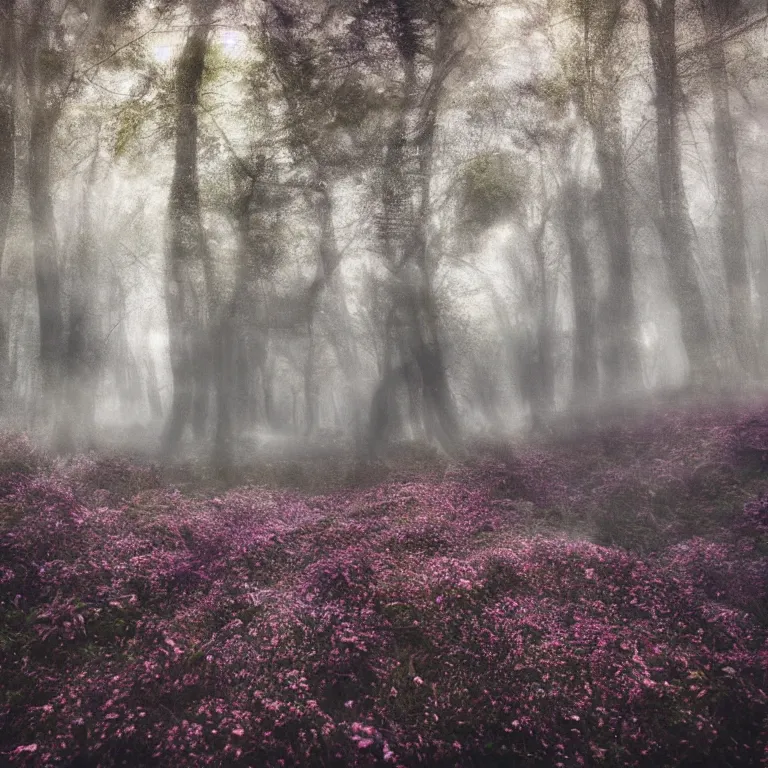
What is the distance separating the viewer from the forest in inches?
179

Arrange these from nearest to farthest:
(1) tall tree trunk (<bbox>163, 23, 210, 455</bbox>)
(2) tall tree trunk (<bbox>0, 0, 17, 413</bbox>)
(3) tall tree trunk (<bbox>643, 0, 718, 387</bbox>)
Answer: (2) tall tree trunk (<bbox>0, 0, 17, 413</bbox>)
(3) tall tree trunk (<bbox>643, 0, 718, 387</bbox>)
(1) tall tree trunk (<bbox>163, 23, 210, 455</bbox>)

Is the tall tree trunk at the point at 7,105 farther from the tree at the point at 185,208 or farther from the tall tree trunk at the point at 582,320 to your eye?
the tall tree trunk at the point at 582,320

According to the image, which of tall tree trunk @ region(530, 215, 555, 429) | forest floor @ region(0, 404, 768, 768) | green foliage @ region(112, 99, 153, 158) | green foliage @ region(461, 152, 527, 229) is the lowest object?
forest floor @ region(0, 404, 768, 768)

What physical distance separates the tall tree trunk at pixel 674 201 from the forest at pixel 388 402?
101mm

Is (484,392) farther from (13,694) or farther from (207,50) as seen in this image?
(13,694)

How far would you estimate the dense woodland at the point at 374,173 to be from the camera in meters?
14.0

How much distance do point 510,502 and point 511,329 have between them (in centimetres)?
2176

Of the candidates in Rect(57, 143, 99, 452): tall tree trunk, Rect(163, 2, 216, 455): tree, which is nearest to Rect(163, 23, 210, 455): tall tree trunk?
Rect(163, 2, 216, 455): tree

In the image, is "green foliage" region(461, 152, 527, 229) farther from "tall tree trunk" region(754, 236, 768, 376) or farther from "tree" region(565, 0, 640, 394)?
"tall tree trunk" region(754, 236, 768, 376)

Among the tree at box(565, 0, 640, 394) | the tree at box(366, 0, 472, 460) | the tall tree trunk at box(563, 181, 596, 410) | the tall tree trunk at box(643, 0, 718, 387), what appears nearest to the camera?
the tall tree trunk at box(643, 0, 718, 387)

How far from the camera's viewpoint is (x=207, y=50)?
15070 mm

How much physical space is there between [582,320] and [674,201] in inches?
195

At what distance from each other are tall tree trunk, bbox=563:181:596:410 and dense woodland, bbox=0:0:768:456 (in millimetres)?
105

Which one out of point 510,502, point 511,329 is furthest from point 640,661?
point 511,329
